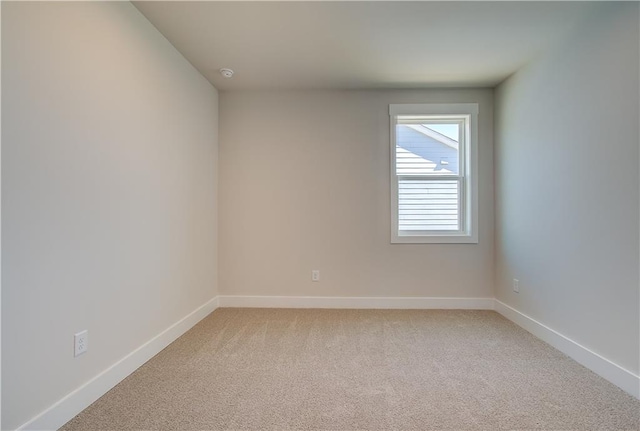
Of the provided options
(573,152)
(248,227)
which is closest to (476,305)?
(573,152)

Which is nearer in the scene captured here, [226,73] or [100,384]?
[100,384]

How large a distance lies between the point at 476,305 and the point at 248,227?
8.77 feet

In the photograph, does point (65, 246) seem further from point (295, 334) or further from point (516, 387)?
point (516, 387)

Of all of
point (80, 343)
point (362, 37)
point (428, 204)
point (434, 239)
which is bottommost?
point (80, 343)

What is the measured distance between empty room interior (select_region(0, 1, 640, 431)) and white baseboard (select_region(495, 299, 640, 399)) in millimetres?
16

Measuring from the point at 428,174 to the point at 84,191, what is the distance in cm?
311

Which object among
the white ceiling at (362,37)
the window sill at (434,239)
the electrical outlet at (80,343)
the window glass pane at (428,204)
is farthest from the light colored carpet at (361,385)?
the white ceiling at (362,37)

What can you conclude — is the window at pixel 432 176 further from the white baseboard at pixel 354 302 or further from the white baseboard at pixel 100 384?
the white baseboard at pixel 100 384

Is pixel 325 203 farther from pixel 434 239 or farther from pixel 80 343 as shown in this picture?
pixel 80 343

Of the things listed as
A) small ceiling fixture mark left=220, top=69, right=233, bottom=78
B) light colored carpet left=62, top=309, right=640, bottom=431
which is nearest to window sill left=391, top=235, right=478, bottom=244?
light colored carpet left=62, top=309, right=640, bottom=431

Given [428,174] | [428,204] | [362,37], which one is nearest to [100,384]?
[362,37]

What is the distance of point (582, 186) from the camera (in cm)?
217

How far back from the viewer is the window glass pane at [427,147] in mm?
3512

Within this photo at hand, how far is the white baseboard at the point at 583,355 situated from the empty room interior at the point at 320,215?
0.02 metres
